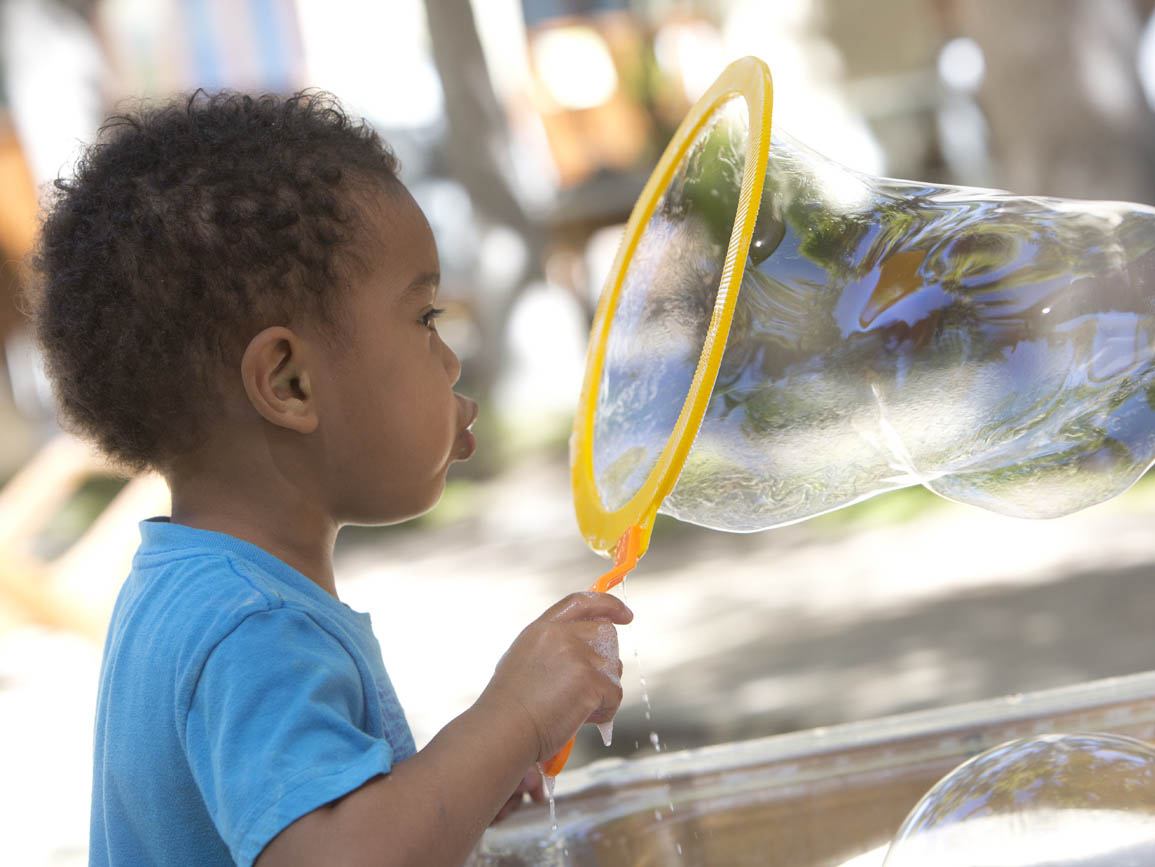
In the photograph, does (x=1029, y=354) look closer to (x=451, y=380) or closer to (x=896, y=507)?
(x=451, y=380)

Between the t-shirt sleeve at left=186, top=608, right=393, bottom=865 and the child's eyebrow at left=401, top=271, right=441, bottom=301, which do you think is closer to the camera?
the t-shirt sleeve at left=186, top=608, right=393, bottom=865

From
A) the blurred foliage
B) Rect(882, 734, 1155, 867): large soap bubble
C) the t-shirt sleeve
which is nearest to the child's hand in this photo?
the t-shirt sleeve

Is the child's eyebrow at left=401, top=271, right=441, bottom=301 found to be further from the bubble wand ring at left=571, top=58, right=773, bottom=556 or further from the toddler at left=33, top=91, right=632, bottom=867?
the bubble wand ring at left=571, top=58, right=773, bottom=556

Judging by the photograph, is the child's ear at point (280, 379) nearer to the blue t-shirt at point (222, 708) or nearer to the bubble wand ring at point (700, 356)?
the blue t-shirt at point (222, 708)

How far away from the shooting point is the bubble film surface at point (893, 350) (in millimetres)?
1122

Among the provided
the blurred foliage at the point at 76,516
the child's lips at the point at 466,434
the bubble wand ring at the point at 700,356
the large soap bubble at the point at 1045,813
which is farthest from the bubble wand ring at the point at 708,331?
the blurred foliage at the point at 76,516

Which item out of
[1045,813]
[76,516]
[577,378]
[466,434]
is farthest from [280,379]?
[577,378]

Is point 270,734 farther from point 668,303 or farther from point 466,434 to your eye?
point 668,303

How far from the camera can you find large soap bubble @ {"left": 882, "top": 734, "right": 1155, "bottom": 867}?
3.44ft

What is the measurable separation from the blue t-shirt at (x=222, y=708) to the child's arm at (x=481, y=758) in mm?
16

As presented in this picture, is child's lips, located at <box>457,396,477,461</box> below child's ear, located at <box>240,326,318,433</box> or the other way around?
below

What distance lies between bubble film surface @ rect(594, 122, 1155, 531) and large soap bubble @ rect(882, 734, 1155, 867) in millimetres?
228

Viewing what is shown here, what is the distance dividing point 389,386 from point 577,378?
6049 mm

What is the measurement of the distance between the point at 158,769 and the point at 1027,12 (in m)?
3.99
